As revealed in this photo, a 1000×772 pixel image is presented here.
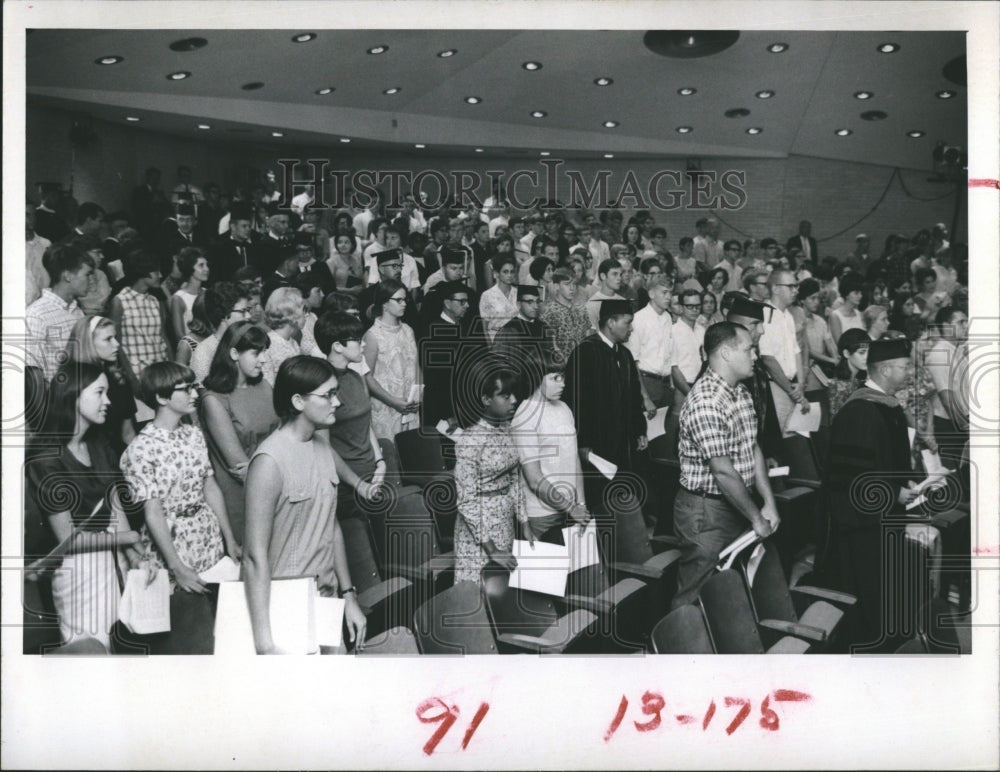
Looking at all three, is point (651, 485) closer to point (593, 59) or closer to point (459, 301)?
point (459, 301)

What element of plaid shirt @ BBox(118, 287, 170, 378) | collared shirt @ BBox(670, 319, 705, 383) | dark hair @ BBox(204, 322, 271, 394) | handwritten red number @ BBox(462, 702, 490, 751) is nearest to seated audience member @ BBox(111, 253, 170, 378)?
plaid shirt @ BBox(118, 287, 170, 378)

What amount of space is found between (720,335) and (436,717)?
6.65 feet

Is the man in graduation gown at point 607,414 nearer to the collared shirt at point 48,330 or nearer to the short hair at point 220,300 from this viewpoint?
the short hair at point 220,300

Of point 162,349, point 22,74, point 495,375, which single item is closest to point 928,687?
point 495,375

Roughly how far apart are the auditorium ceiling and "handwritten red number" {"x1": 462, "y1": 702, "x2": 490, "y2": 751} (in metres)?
2.31

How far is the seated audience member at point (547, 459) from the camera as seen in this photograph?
4562 millimetres

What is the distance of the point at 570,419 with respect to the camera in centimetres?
464

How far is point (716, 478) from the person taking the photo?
4.62 meters

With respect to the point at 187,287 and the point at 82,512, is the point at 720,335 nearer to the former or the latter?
the point at 187,287

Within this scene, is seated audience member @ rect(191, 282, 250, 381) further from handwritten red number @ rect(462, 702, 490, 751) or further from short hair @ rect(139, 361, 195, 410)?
handwritten red number @ rect(462, 702, 490, 751)

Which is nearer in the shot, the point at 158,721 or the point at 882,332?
the point at 158,721

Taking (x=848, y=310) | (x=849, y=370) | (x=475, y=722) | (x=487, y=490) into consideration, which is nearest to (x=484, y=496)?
(x=487, y=490)

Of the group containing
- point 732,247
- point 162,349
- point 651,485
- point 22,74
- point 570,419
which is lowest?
point 651,485

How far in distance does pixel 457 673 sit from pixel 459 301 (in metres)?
1.57
